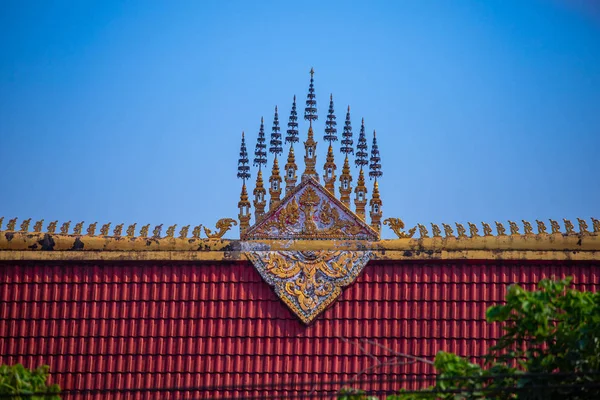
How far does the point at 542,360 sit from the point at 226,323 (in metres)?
8.32

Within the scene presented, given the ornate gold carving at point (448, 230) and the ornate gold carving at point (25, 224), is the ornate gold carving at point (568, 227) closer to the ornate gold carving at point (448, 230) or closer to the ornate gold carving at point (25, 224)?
the ornate gold carving at point (448, 230)

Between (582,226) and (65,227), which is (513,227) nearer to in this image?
(582,226)

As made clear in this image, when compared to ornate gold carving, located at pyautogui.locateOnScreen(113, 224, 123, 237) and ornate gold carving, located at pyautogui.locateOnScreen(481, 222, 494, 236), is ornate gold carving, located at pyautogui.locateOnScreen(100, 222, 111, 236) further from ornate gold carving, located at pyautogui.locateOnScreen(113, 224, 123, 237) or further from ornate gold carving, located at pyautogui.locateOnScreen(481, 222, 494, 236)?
ornate gold carving, located at pyautogui.locateOnScreen(481, 222, 494, 236)

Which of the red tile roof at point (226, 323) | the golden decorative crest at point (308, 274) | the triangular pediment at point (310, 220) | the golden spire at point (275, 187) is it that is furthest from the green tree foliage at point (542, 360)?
the golden spire at point (275, 187)

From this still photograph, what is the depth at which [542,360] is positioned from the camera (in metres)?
17.2

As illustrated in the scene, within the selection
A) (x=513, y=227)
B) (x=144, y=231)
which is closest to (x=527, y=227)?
(x=513, y=227)

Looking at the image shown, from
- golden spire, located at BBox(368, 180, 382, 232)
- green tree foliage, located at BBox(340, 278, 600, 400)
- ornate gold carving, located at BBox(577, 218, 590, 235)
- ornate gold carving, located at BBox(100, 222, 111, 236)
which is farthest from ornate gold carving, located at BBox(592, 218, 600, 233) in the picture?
ornate gold carving, located at BBox(100, 222, 111, 236)

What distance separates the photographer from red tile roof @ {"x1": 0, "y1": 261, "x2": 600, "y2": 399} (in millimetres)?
23562

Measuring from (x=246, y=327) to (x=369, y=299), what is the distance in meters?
2.51

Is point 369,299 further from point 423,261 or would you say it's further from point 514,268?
point 514,268

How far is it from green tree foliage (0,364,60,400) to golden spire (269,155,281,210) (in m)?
6.63

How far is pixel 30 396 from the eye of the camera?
18750mm

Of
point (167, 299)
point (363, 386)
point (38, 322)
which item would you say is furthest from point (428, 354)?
point (38, 322)

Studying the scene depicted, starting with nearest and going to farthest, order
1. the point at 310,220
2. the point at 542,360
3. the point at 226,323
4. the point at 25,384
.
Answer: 1. the point at 542,360
2. the point at 25,384
3. the point at 226,323
4. the point at 310,220
